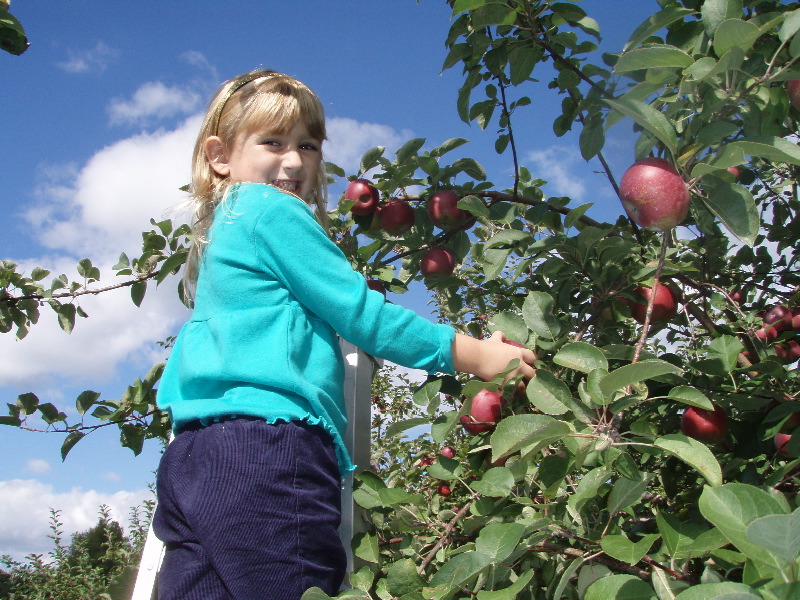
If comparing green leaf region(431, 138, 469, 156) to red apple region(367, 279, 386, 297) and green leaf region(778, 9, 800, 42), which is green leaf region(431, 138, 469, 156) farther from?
green leaf region(778, 9, 800, 42)

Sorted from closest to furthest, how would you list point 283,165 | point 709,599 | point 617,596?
point 709,599 < point 617,596 < point 283,165

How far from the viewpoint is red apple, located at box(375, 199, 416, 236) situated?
1857 millimetres

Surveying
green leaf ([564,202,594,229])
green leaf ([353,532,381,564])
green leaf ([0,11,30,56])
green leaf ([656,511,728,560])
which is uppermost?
green leaf ([0,11,30,56])

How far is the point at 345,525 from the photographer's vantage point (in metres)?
1.21

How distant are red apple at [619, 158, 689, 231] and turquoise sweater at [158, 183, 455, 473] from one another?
1.26ft

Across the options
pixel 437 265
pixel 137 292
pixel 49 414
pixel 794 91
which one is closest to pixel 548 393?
pixel 794 91

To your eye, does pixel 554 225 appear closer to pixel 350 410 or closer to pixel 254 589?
pixel 350 410

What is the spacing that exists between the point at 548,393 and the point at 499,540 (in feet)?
0.74

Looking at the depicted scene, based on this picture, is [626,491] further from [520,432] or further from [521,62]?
[521,62]

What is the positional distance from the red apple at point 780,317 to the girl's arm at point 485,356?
0.90 m

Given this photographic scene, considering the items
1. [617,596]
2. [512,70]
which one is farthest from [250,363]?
[512,70]

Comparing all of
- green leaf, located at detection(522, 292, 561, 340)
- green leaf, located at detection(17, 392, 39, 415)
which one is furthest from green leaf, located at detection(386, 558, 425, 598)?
green leaf, located at detection(17, 392, 39, 415)

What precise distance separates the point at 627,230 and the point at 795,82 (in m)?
0.63

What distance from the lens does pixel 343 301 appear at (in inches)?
48.1
